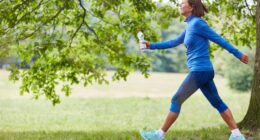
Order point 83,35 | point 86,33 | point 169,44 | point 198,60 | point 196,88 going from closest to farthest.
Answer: point 198,60, point 196,88, point 169,44, point 86,33, point 83,35

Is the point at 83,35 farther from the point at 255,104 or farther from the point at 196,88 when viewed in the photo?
the point at 196,88

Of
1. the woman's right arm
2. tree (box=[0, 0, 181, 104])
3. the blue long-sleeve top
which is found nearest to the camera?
the blue long-sleeve top

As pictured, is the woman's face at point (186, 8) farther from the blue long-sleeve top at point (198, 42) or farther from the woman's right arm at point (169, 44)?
the woman's right arm at point (169, 44)

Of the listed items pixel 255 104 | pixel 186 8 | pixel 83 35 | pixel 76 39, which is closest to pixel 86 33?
pixel 83 35

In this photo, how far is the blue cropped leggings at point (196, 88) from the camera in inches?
248

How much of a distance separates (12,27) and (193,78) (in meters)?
5.79

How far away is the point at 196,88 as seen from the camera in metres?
6.39

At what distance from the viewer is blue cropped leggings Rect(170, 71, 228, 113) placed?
630 centimetres

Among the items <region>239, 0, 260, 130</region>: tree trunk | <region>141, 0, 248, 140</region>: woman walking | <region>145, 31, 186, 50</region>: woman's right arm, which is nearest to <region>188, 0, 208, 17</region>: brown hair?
<region>141, 0, 248, 140</region>: woman walking

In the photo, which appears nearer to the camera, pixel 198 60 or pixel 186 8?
pixel 198 60

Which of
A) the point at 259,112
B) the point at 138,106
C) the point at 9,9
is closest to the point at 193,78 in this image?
the point at 259,112

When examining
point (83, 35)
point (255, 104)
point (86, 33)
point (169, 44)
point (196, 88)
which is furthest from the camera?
point (83, 35)

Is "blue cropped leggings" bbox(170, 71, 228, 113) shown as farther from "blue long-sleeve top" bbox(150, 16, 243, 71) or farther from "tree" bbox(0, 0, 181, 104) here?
"tree" bbox(0, 0, 181, 104)

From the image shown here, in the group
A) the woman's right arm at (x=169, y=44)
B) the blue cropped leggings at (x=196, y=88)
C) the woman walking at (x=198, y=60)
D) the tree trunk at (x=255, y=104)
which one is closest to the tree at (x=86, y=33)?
the tree trunk at (x=255, y=104)
